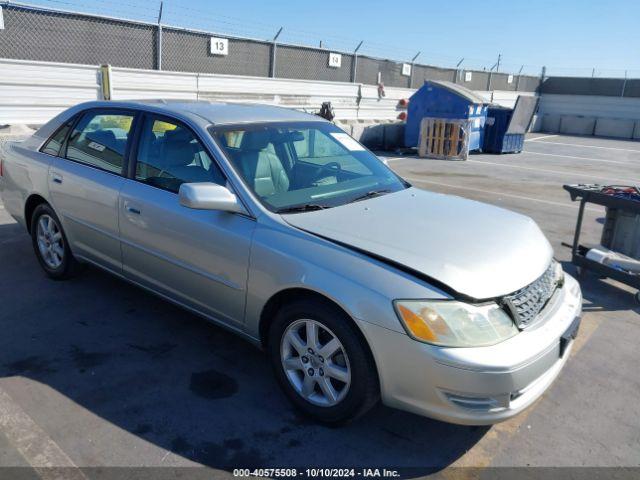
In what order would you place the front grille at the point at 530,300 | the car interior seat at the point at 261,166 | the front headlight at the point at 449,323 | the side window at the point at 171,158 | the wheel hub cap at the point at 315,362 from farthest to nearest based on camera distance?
the side window at the point at 171,158
the car interior seat at the point at 261,166
the wheel hub cap at the point at 315,362
the front grille at the point at 530,300
the front headlight at the point at 449,323

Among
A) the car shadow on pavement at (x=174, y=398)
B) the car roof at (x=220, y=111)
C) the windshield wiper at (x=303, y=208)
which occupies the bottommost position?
the car shadow on pavement at (x=174, y=398)

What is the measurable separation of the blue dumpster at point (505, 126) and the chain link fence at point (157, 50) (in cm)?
501

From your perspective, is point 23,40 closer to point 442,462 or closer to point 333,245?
point 333,245

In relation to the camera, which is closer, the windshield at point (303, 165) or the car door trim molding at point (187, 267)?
the car door trim molding at point (187, 267)

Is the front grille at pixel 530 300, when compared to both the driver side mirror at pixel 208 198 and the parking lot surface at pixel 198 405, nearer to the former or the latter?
the parking lot surface at pixel 198 405

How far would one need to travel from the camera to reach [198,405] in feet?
10.1

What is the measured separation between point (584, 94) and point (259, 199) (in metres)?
33.2

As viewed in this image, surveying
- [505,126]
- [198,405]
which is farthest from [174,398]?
[505,126]

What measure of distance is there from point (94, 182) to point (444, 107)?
1394 centimetres

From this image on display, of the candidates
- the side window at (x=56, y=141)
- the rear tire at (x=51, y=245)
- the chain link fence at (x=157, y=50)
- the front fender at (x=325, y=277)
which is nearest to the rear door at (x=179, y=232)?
the front fender at (x=325, y=277)

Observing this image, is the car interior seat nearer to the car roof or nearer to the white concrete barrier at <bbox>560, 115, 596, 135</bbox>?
the car roof

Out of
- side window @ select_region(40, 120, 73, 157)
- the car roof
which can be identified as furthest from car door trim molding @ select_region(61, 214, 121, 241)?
the car roof

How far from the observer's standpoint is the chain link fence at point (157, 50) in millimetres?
11172

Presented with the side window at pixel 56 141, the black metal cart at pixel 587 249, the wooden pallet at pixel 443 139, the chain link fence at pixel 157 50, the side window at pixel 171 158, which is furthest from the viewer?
the wooden pallet at pixel 443 139
